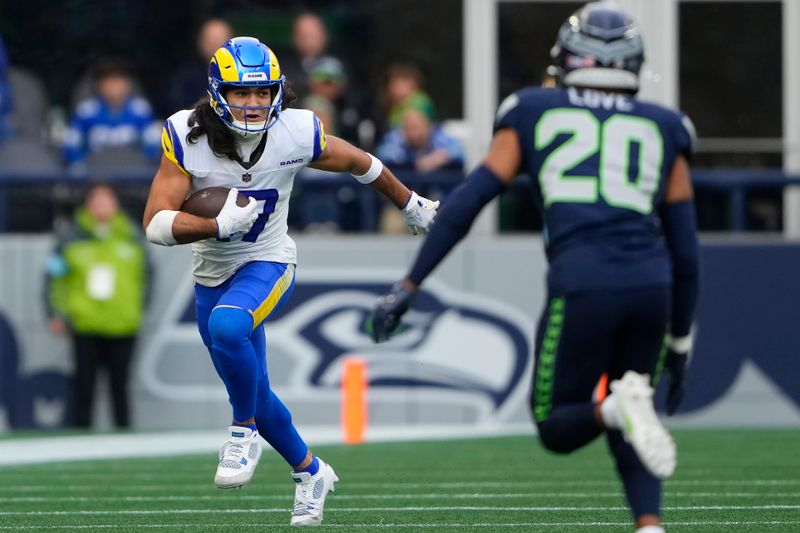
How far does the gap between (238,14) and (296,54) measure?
35.2 inches

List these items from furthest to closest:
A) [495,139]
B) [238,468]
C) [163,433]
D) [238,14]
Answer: [238,14]
[163,433]
[238,468]
[495,139]

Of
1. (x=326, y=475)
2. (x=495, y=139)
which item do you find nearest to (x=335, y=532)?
(x=326, y=475)

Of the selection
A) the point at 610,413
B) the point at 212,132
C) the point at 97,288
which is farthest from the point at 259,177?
the point at 97,288

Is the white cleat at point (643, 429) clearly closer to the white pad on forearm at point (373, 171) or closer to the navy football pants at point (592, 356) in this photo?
the navy football pants at point (592, 356)

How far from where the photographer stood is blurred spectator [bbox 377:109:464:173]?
470 inches

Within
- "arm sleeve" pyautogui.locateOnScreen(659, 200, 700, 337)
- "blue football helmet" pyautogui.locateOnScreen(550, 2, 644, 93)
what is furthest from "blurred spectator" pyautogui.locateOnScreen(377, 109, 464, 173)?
"arm sleeve" pyautogui.locateOnScreen(659, 200, 700, 337)

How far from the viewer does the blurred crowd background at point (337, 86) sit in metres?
12.0

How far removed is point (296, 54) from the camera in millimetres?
12258

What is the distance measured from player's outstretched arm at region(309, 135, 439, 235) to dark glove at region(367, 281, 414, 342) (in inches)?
58.9

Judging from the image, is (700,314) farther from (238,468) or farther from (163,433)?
(238,468)

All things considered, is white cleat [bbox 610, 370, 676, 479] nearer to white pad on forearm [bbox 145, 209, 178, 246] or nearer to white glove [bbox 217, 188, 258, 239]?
white glove [bbox 217, 188, 258, 239]

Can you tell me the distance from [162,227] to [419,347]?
260 inches

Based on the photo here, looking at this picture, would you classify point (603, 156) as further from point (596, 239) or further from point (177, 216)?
point (177, 216)

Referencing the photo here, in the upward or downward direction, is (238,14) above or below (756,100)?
above
